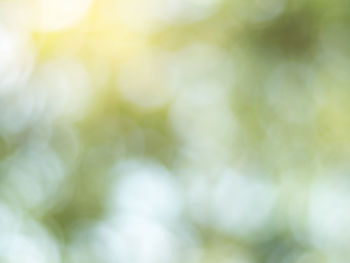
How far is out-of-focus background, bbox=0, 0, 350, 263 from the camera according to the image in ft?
4.65

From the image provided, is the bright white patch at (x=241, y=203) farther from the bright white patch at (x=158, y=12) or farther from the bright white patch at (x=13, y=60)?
the bright white patch at (x=13, y=60)

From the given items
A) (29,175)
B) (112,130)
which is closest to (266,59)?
(112,130)

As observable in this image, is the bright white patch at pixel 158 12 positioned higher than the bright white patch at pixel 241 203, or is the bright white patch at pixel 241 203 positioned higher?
the bright white patch at pixel 158 12

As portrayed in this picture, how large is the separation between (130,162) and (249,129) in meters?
0.34

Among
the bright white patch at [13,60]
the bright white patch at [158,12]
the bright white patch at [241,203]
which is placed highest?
the bright white patch at [158,12]

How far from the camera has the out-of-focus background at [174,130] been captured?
1.42 m

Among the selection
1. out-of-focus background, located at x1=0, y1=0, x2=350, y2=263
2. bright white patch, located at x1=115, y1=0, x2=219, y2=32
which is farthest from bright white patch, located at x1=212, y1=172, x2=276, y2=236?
bright white patch, located at x1=115, y1=0, x2=219, y2=32

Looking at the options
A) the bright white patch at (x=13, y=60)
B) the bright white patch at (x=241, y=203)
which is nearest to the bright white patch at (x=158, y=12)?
the bright white patch at (x=13, y=60)

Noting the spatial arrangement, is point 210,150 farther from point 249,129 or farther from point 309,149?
point 309,149

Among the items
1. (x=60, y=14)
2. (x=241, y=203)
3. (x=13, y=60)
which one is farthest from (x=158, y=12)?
(x=241, y=203)

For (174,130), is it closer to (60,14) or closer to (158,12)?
(158,12)

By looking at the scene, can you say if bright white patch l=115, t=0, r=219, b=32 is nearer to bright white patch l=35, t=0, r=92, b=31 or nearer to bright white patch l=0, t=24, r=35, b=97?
bright white patch l=35, t=0, r=92, b=31

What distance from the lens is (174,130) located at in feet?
5.10

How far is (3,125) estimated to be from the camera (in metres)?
1.48
